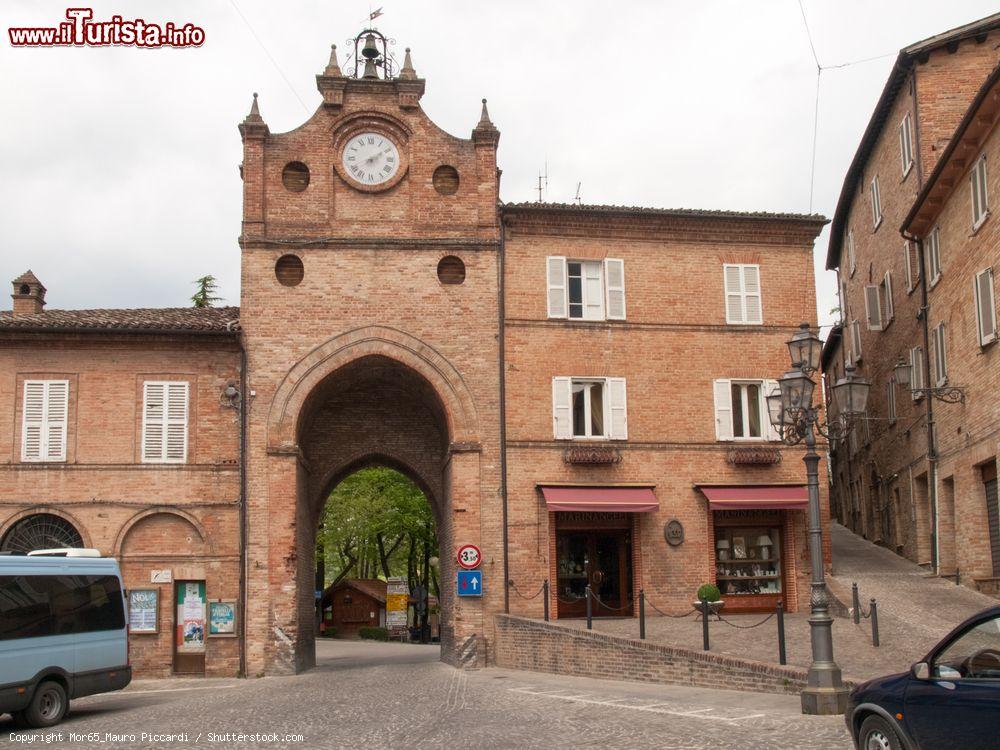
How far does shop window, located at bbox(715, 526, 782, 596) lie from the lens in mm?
25438

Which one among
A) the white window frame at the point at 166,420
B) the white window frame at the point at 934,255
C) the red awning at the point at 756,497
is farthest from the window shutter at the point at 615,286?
the white window frame at the point at 166,420

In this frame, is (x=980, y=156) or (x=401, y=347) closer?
(x=980, y=156)

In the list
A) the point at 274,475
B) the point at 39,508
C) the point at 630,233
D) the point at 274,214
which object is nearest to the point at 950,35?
the point at 630,233

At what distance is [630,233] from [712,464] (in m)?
5.65

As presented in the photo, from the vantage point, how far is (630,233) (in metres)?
26.0

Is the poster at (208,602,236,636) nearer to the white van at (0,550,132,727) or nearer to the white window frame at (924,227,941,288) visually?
the white van at (0,550,132,727)

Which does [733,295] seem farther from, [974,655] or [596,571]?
[974,655]

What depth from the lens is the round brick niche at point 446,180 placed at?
25.8 m

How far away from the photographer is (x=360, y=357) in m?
24.7

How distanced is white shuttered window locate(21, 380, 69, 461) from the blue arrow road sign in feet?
29.6

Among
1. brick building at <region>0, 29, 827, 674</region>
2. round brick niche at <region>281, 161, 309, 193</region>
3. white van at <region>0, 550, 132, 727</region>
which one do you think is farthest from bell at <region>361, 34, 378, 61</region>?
white van at <region>0, 550, 132, 727</region>

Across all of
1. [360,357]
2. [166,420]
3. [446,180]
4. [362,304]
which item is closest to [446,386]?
[360,357]

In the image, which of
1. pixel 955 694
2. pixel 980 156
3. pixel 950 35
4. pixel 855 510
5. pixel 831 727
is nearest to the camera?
pixel 955 694

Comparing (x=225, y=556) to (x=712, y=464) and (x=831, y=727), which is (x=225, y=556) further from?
(x=831, y=727)
